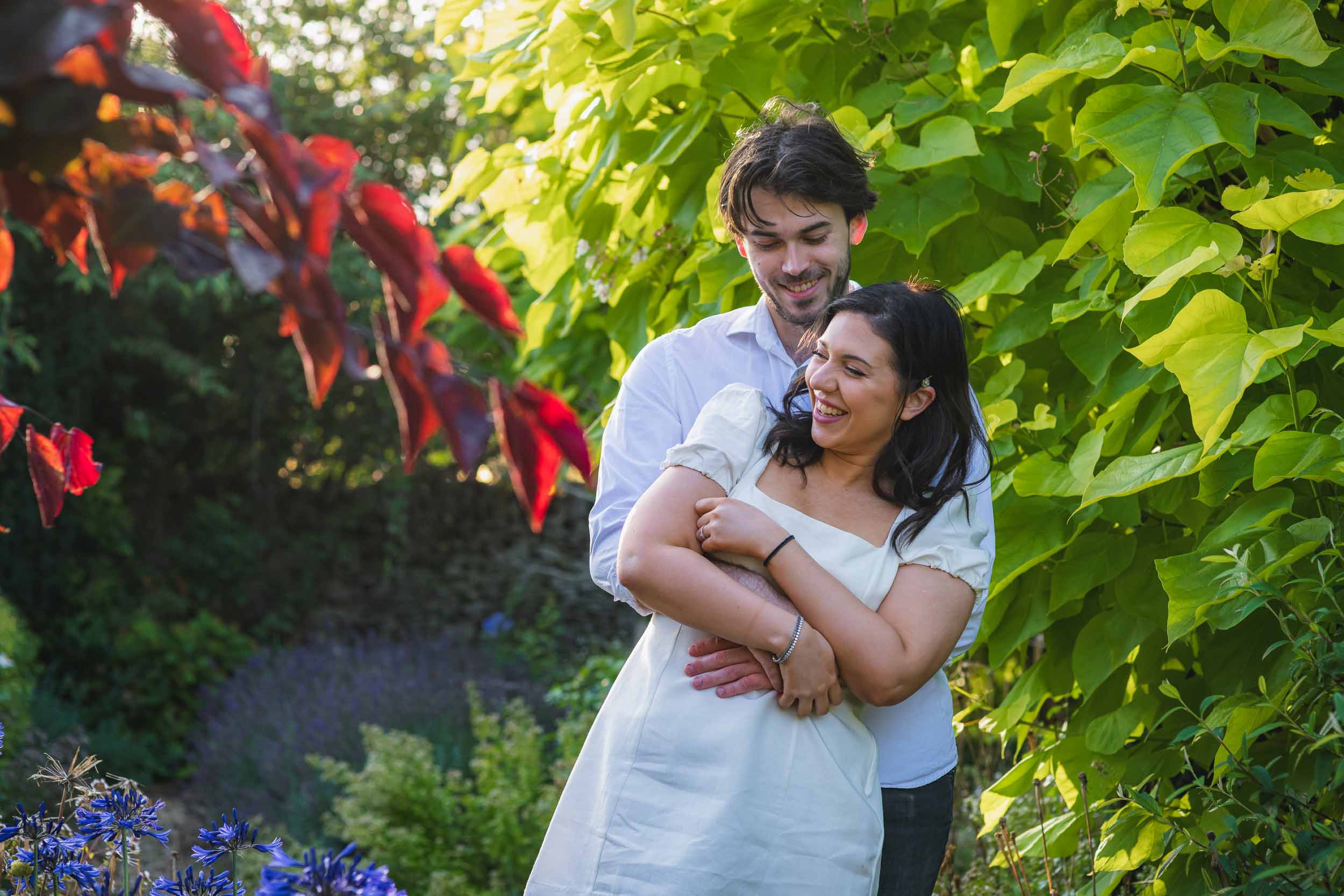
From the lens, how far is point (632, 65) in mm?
2281

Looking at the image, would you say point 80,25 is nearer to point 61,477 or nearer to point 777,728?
point 61,477

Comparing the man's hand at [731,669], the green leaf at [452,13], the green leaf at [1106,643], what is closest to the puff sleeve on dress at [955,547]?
the man's hand at [731,669]

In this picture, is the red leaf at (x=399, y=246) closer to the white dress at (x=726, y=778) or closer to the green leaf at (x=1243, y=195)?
the white dress at (x=726, y=778)

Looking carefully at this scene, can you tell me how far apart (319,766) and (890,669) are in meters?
3.34

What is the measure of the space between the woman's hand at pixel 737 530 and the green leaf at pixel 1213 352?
1.67 feet

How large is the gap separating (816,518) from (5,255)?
103 centimetres

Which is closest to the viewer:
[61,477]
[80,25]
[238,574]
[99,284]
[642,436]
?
[80,25]

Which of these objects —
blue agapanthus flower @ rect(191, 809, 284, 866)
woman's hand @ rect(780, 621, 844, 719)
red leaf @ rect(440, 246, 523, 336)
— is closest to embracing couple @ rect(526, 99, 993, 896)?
woman's hand @ rect(780, 621, 844, 719)

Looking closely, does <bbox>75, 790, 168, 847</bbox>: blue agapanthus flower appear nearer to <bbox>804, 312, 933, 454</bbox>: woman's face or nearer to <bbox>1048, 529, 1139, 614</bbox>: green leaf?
<bbox>804, 312, 933, 454</bbox>: woman's face

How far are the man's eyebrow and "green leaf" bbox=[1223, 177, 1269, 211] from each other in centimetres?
54

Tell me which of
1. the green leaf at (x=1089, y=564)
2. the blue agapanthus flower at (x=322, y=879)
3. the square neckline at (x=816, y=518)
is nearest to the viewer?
the blue agapanthus flower at (x=322, y=879)

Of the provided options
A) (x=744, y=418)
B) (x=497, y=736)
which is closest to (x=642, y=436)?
(x=744, y=418)

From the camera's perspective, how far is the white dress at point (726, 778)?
4.75ft

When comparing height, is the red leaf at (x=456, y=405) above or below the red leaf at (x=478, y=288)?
below
